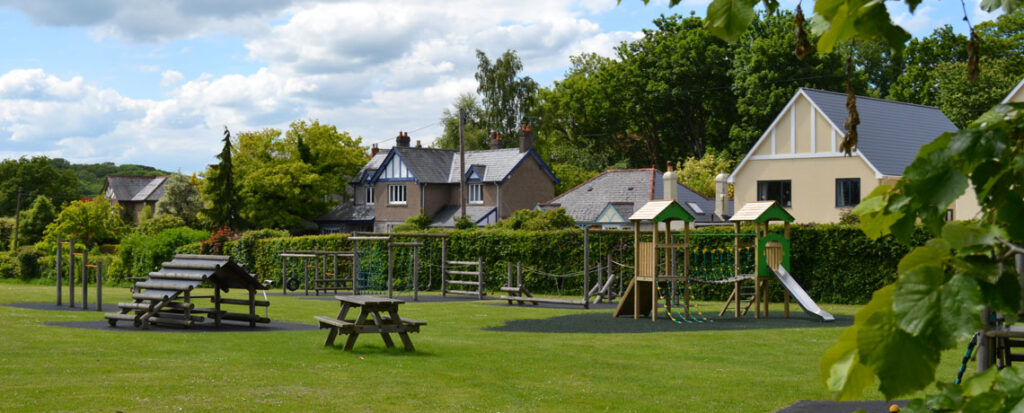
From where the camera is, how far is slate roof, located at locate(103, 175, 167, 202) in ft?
307

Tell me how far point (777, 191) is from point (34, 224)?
6739 centimetres

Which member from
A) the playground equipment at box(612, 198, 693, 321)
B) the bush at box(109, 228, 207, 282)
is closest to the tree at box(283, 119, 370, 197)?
the bush at box(109, 228, 207, 282)

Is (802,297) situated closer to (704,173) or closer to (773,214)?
(773,214)

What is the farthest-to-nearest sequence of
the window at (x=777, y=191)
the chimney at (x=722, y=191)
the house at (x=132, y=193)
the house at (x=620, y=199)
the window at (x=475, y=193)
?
the house at (x=132, y=193) → the window at (x=475, y=193) → the house at (x=620, y=199) → the chimney at (x=722, y=191) → the window at (x=777, y=191)

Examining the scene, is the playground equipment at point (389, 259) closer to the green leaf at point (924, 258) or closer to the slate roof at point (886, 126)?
the slate roof at point (886, 126)

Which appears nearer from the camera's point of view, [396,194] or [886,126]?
[886,126]

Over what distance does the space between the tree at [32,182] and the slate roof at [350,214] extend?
5209cm

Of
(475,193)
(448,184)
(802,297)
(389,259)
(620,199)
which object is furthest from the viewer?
(448,184)

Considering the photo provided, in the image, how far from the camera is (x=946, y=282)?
67.4 inches

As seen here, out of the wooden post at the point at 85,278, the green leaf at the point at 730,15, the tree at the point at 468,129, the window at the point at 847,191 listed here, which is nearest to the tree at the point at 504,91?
the tree at the point at 468,129

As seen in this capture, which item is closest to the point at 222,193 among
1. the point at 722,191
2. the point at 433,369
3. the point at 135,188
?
the point at 722,191

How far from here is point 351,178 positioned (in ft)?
221

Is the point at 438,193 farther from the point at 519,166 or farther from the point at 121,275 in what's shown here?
the point at 121,275

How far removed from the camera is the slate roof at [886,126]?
128ft
